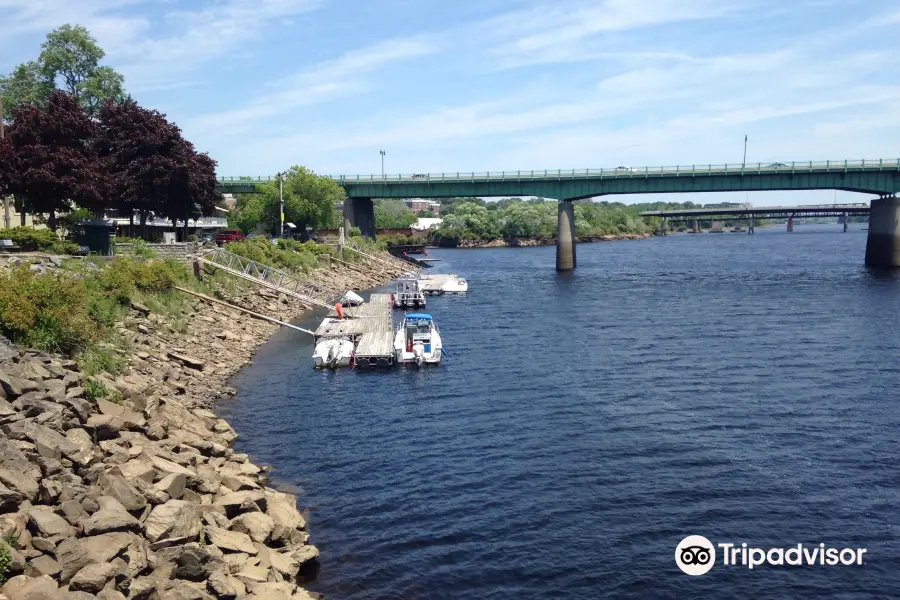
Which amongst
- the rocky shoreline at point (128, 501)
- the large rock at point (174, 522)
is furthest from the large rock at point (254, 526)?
the large rock at point (174, 522)

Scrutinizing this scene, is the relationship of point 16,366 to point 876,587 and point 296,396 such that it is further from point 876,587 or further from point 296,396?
point 876,587

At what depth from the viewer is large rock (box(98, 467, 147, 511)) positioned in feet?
58.7

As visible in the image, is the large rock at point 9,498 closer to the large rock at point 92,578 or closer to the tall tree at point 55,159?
the large rock at point 92,578

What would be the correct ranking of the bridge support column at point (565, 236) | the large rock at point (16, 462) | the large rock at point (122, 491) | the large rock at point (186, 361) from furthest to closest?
1. the bridge support column at point (565, 236)
2. the large rock at point (186, 361)
3. the large rock at point (122, 491)
4. the large rock at point (16, 462)

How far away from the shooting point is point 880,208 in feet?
318

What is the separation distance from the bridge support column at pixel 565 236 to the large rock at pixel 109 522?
9087 cm

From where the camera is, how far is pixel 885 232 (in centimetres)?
9581

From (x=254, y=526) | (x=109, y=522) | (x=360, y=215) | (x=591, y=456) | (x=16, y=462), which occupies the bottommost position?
(x=591, y=456)

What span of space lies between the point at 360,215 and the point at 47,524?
109420mm

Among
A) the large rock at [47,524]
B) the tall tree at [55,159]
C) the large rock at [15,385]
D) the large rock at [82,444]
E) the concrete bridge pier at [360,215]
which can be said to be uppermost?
the tall tree at [55,159]

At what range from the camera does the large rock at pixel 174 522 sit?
55.6 feet

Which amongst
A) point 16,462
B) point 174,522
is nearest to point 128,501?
point 174,522

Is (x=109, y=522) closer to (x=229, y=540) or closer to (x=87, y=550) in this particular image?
(x=87, y=550)

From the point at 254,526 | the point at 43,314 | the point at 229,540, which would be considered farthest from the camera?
the point at 43,314
